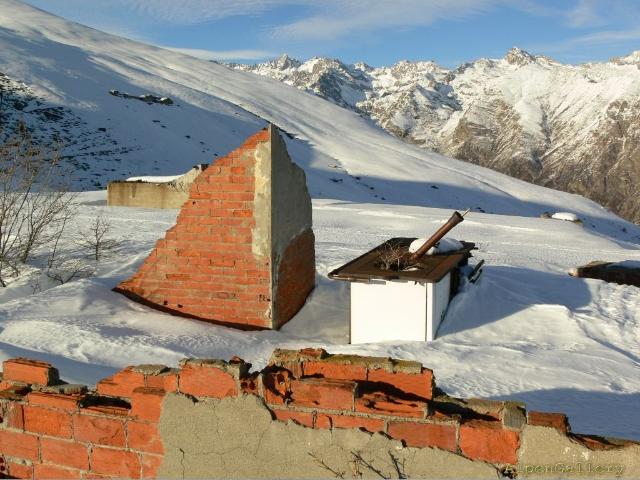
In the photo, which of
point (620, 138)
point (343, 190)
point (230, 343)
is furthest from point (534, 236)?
point (620, 138)

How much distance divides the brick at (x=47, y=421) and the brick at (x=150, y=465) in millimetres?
427

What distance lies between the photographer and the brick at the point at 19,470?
3131 millimetres

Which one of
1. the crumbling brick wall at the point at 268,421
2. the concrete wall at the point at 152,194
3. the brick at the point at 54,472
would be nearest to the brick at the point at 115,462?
the crumbling brick wall at the point at 268,421

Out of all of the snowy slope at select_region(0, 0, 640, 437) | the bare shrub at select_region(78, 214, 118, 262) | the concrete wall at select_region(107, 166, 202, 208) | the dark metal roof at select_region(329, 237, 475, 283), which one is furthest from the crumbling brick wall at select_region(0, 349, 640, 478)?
the concrete wall at select_region(107, 166, 202, 208)

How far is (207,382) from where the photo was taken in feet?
9.25

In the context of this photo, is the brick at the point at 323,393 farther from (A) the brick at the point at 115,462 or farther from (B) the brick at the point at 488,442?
(A) the brick at the point at 115,462

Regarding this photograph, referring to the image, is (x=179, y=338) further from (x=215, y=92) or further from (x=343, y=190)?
(x=215, y=92)

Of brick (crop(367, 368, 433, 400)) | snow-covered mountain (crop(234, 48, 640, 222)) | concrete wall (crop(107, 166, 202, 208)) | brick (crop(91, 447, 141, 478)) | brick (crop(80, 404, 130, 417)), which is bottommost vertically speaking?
brick (crop(91, 447, 141, 478))

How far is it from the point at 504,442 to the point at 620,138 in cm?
16620

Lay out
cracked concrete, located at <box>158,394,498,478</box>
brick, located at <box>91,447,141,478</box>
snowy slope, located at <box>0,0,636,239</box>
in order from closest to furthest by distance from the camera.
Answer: cracked concrete, located at <box>158,394,498,478</box> < brick, located at <box>91,447,141,478</box> < snowy slope, located at <box>0,0,636,239</box>

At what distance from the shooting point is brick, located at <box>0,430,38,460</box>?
310cm

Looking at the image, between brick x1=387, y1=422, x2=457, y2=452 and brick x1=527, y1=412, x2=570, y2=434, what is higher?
brick x1=527, y1=412, x2=570, y2=434

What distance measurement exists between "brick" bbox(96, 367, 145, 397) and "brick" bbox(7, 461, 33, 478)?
0.51m

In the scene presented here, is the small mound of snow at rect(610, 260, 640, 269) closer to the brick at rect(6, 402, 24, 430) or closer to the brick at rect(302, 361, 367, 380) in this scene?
the brick at rect(302, 361, 367, 380)
